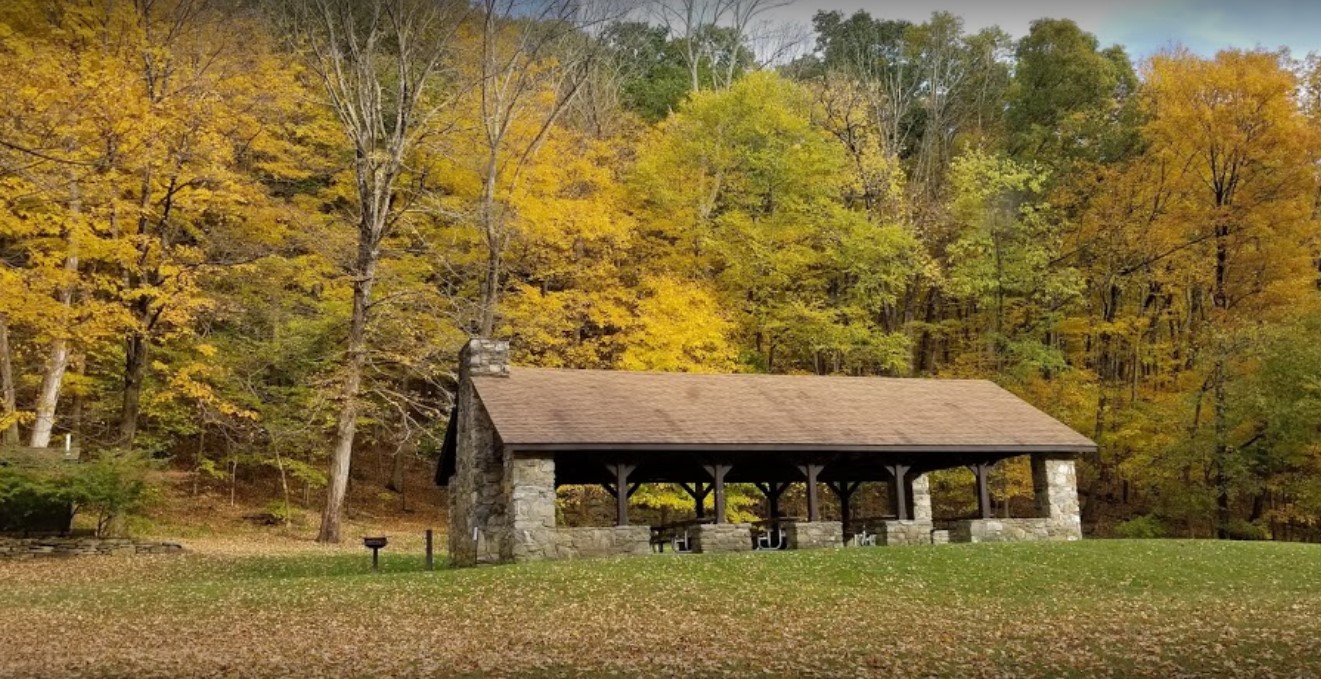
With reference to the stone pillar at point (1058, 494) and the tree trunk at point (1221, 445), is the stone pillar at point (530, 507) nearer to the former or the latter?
the stone pillar at point (1058, 494)

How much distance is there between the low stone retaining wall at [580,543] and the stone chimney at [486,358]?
3576 mm

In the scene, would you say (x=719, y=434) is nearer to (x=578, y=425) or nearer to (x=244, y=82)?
(x=578, y=425)

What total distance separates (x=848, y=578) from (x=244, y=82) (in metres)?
16.3

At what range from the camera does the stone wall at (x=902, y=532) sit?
18.0m

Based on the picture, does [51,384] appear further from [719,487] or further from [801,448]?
[801,448]

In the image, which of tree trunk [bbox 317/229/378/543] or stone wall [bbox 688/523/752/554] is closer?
stone wall [bbox 688/523/752/554]

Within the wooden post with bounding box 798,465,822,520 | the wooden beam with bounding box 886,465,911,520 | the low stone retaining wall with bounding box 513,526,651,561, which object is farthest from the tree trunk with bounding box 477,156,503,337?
the wooden beam with bounding box 886,465,911,520

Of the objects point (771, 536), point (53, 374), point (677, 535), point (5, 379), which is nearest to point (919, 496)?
point (771, 536)

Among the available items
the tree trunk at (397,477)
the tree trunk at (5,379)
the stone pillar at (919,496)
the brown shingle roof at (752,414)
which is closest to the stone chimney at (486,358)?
the brown shingle roof at (752,414)

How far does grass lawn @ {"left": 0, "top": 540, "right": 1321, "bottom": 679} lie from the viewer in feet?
28.0

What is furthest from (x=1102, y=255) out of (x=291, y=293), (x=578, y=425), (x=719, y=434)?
(x=291, y=293)

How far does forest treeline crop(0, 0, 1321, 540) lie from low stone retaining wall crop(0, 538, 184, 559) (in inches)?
87.7

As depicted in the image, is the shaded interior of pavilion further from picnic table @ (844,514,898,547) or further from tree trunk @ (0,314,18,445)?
tree trunk @ (0,314,18,445)

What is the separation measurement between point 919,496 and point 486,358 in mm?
9919
